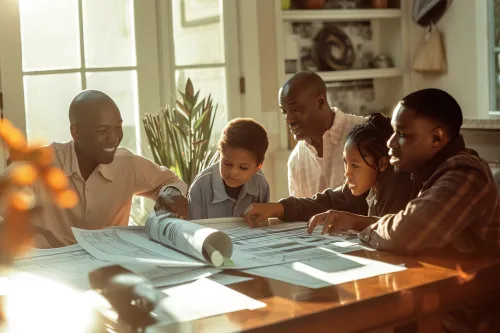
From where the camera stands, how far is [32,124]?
10.8 ft

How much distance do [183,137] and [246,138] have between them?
1328 mm

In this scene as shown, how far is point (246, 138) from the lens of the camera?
80.9 inches

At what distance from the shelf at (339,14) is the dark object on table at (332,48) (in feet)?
0.28

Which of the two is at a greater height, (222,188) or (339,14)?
(339,14)

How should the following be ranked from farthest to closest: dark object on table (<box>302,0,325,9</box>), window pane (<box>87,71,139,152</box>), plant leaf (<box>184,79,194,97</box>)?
dark object on table (<box>302,0,325,9</box>), window pane (<box>87,71,139,152</box>), plant leaf (<box>184,79,194,97</box>)

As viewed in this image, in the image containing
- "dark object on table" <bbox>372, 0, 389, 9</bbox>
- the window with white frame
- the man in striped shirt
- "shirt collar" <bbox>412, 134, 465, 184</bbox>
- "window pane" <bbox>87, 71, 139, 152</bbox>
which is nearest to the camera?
the man in striped shirt

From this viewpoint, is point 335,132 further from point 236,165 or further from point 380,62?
point 380,62

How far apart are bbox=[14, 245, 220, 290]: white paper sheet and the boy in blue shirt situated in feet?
2.22

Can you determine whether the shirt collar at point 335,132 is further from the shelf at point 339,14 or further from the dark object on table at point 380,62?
the dark object on table at point 380,62

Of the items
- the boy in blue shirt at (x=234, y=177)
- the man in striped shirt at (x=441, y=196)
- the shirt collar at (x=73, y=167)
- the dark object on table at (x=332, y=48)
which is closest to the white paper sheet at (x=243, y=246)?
the man in striped shirt at (x=441, y=196)

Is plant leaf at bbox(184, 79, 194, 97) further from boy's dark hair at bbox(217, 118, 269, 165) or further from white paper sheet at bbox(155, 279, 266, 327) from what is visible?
white paper sheet at bbox(155, 279, 266, 327)

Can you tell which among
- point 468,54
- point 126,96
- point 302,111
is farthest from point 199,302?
point 468,54

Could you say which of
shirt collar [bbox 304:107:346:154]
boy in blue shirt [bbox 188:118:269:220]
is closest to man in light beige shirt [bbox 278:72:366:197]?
shirt collar [bbox 304:107:346:154]

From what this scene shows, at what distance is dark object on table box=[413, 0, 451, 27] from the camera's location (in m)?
4.11
